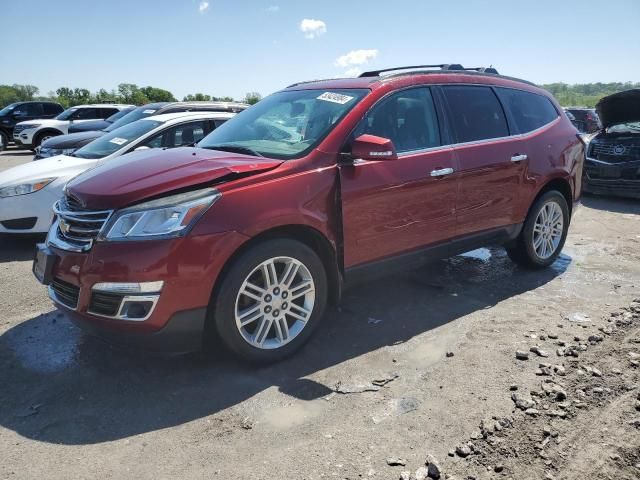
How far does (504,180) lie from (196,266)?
9.78 ft

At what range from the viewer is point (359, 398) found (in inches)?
121

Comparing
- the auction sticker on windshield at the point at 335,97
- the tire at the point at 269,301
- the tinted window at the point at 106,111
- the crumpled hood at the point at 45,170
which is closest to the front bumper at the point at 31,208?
the crumpled hood at the point at 45,170

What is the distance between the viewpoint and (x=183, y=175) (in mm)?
3227

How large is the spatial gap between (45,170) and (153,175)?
342 centimetres

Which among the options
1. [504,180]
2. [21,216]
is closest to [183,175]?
[504,180]

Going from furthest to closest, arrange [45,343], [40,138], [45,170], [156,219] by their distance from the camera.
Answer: [40,138], [45,170], [45,343], [156,219]

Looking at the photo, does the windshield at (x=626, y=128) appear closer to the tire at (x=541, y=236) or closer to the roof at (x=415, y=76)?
the tire at (x=541, y=236)

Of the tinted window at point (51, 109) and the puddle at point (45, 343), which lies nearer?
the puddle at point (45, 343)

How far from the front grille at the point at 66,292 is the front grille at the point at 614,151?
9075 millimetres

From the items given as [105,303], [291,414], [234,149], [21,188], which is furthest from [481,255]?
[21,188]

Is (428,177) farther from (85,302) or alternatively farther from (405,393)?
(85,302)

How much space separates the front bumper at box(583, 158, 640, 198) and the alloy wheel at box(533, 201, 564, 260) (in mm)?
4353

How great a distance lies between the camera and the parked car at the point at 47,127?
Result: 18.3 meters

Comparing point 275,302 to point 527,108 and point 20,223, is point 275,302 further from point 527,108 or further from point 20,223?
point 20,223
